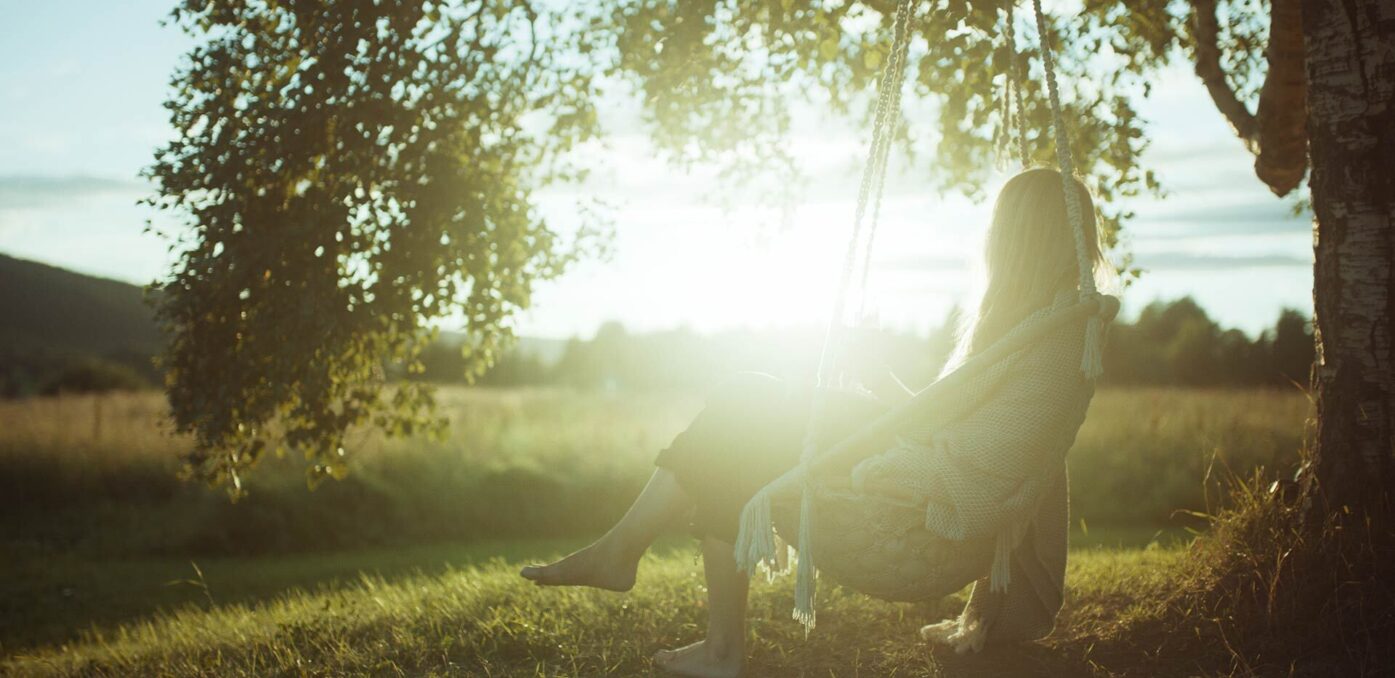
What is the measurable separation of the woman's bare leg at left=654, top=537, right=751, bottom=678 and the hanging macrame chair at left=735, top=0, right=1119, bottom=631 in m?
0.35

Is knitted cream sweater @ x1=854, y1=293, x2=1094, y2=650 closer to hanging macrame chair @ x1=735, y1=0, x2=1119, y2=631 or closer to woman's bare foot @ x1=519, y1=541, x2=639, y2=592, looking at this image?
hanging macrame chair @ x1=735, y1=0, x2=1119, y2=631

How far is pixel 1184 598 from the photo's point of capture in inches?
134

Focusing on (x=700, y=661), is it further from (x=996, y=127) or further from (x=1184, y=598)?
(x=996, y=127)

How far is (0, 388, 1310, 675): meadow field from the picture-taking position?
143 inches

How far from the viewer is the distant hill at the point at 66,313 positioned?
375 inches

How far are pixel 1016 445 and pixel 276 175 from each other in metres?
3.41

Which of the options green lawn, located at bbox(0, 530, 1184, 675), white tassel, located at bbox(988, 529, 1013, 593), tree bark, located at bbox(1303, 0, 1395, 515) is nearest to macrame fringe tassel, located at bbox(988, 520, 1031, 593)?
white tassel, located at bbox(988, 529, 1013, 593)

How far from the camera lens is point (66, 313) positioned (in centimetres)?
1400

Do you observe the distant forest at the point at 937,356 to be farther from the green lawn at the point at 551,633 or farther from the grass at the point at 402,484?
the green lawn at the point at 551,633

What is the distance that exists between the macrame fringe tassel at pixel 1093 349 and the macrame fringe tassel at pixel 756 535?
2.95ft

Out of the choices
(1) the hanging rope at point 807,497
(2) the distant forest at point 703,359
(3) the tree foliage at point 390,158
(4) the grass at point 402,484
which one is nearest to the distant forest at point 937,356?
(2) the distant forest at point 703,359

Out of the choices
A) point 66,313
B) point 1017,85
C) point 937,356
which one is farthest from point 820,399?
point 937,356

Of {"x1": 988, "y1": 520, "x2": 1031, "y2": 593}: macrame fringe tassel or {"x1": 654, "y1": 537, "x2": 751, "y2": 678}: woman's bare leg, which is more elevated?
{"x1": 988, "y1": 520, "x2": 1031, "y2": 593}: macrame fringe tassel

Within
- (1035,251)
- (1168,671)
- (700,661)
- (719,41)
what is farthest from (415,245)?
(1168,671)
